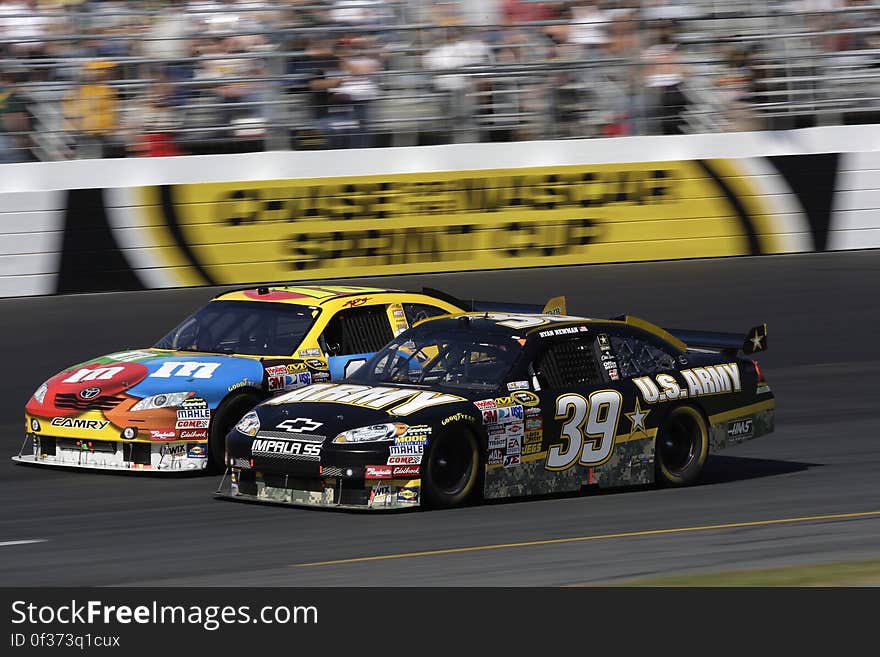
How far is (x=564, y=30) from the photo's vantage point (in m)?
19.0

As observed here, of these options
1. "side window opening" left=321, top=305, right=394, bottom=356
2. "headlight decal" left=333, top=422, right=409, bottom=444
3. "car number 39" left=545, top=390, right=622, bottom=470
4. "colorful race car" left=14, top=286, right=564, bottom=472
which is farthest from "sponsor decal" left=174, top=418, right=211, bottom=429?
"car number 39" left=545, top=390, right=622, bottom=470

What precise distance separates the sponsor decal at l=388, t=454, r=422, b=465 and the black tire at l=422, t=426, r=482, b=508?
5 cm

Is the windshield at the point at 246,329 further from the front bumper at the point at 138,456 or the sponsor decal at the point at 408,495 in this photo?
the sponsor decal at the point at 408,495

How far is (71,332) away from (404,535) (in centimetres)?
737

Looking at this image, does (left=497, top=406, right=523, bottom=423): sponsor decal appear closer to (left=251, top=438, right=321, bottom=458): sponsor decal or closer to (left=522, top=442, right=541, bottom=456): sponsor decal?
(left=522, top=442, right=541, bottom=456): sponsor decal

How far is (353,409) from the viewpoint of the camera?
934 centimetres

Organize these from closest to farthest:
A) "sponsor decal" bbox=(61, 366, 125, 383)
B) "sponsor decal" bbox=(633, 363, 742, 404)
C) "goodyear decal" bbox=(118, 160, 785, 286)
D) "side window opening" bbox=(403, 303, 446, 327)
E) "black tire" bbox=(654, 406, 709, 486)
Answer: "sponsor decal" bbox=(633, 363, 742, 404)
"black tire" bbox=(654, 406, 709, 486)
"sponsor decal" bbox=(61, 366, 125, 383)
"side window opening" bbox=(403, 303, 446, 327)
"goodyear decal" bbox=(118, 160, 785, 286)

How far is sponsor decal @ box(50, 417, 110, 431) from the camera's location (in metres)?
10.7

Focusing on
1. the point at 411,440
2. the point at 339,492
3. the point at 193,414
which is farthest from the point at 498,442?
the point at 193,414

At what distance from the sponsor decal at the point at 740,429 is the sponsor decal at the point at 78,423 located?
4.08 meters

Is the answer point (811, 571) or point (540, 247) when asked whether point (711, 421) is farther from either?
point (540, 247)

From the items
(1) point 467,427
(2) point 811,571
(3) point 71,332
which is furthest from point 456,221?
(2) point 811,571

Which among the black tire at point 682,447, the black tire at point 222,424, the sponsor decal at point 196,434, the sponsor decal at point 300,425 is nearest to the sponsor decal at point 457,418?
the sponsor decal at point 300,425
